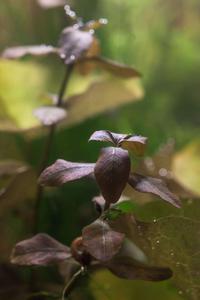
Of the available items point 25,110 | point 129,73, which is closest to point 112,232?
point 129,73

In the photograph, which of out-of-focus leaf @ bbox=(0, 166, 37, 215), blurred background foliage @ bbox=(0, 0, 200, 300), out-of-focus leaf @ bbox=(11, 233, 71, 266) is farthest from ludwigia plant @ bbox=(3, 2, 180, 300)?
blurred background foliage @ bbox=(0, 0, 200, 300)

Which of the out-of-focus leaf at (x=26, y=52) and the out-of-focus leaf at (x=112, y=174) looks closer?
the out-of-focus leaf at (x=112, y=174)

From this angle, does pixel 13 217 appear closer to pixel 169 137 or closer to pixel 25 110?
pixel 25 110

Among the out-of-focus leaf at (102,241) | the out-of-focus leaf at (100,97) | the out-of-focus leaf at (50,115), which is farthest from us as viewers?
the out-of-focus leaf at (100,97)

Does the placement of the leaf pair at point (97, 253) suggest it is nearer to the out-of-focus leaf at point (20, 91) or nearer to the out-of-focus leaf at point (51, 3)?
the out-of-focus leaf at point (20, 91)

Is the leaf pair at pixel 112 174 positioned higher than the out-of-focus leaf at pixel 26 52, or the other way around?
the out-of-focus leaf at pixel 26 52

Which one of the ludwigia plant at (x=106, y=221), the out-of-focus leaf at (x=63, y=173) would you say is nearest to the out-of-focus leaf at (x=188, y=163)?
the ludwigia plant at (x=106, y=221)

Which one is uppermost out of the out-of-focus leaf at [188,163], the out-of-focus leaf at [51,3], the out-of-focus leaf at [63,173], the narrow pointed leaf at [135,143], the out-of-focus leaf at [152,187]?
the out-of-focus leaf at [51,3]

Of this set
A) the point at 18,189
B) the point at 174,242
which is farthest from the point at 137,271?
the point at 18,189

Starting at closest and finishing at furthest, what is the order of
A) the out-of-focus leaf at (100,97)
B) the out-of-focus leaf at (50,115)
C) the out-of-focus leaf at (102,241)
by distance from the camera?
the out-of-focus leaf at (102,241)
the out-of-focus leaf at (50,115)
the out-of-focus leaf at (100,97)
